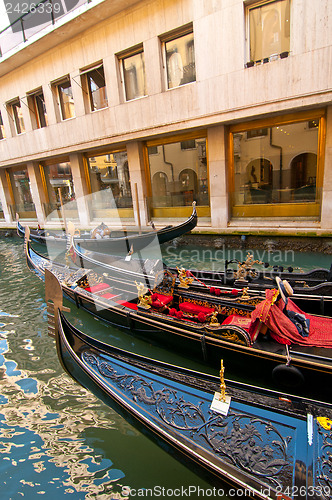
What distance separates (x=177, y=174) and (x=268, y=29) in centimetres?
371

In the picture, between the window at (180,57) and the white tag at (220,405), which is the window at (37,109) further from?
the white tag at (220,405)

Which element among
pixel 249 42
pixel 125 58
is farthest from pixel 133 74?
pixel 249 42

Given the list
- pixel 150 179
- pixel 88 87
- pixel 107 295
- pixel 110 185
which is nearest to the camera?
pixel 107 295

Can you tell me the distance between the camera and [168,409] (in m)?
1.70

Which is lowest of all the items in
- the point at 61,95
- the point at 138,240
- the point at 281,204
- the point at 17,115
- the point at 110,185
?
the point at 138,240

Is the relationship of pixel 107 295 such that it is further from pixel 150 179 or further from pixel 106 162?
pixel 106 162

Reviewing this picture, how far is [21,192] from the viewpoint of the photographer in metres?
12.6

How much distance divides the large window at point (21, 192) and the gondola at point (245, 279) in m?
9.02

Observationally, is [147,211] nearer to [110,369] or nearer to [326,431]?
[110,369]

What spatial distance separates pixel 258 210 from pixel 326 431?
19.7 feet

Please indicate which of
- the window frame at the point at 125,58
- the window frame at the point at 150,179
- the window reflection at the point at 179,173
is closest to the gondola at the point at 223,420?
the window frame at the point at 150,179

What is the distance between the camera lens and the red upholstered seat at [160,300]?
123 inches

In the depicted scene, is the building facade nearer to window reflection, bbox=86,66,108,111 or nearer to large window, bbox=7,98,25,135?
window reflection, bbox=86,66,108,111

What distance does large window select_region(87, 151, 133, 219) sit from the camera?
349 inches
